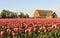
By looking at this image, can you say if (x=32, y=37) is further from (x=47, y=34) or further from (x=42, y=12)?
(x=42, y=12)

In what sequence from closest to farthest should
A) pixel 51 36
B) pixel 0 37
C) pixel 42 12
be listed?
pixel 0 37, pixel 51 36, pixel 42 12

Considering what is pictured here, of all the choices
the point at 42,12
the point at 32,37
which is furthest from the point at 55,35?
the point at 42,12

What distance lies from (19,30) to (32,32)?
1.30ft

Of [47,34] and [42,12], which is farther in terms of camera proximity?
[42,12]

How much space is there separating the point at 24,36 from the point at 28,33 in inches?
4.9

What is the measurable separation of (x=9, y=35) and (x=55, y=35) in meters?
1.20

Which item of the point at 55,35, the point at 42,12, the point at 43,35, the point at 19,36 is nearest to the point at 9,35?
the point at 19,36

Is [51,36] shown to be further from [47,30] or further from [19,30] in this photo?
[19,30]

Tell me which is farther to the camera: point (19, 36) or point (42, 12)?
point (42, 12)

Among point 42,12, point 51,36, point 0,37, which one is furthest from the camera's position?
point 42,12

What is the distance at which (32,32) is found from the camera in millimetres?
5344

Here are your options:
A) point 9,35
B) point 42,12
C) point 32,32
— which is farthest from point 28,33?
point 42,12

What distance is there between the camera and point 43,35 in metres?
5.25

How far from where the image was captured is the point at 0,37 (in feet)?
16.5
